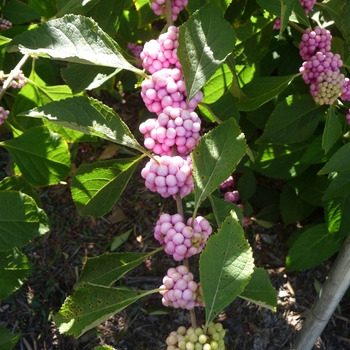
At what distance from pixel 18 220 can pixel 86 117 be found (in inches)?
21.9

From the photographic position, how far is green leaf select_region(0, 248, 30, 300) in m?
1.53

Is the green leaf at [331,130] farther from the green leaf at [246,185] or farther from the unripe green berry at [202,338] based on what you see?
the unripe green berry at [202,338]

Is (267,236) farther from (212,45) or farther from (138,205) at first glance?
(212,45)

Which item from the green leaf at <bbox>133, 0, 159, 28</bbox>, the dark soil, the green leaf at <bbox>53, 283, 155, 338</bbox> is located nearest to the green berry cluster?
the green leaf at <bbox>53, 283, 155, 338</bbox>

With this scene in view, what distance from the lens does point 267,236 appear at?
91.8 inches

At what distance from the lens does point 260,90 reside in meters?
1.53

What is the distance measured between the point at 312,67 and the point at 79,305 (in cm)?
101

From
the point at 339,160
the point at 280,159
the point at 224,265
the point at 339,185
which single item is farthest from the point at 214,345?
the point at 280,159

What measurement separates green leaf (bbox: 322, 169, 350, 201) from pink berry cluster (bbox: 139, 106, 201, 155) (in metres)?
0.71

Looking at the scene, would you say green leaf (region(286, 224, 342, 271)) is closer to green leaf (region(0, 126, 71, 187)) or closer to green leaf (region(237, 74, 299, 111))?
green leaf (region(237, 74, 299, 111))

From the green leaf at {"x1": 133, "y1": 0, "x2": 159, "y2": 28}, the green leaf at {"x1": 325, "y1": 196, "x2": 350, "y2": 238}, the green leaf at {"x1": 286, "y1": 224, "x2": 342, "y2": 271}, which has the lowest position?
the green leaf at {"x1": 286, "y1": 224, "x2": 342, "y2": 271}

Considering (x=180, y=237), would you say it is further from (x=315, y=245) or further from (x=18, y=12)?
(x=18, y=12)

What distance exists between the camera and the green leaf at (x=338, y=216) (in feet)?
5.68

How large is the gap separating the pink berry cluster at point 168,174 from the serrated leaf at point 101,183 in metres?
0.18
